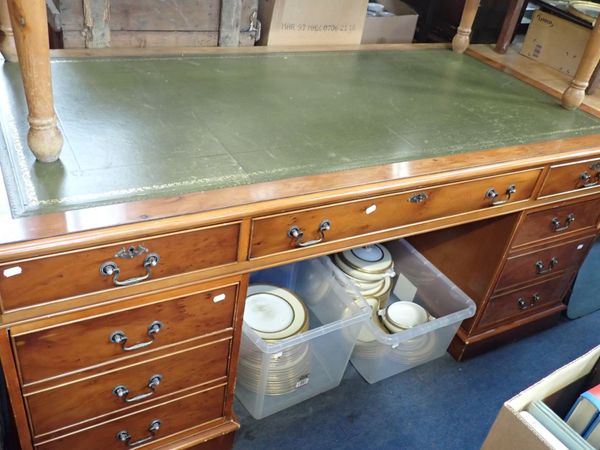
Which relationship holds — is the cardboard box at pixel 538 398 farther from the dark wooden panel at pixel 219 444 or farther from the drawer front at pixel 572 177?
the dark wooden panel at pixel 219 444

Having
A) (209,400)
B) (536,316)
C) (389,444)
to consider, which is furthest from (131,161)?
(536,316)

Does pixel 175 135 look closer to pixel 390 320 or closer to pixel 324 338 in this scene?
pixel 324 338

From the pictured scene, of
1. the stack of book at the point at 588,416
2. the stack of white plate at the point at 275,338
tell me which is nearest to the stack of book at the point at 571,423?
the stack of book at the point at 588,416

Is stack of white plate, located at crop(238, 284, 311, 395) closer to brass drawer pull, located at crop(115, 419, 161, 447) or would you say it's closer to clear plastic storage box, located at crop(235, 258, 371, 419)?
clear plastic storage box, located at crop(235, 258, 371, 419)

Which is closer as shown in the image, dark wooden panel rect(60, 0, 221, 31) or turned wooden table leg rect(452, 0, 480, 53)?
dark wooden panel rect(60, 0, 221, 31)

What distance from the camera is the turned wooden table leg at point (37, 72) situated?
31.5 inches

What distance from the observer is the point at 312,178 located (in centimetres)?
107

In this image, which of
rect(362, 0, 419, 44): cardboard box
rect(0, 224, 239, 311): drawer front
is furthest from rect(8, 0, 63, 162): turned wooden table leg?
rect(362, 0, 419, 44): cardboard box

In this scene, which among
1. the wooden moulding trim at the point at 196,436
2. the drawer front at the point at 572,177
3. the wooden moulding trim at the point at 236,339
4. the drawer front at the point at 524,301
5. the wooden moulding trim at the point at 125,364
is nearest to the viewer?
the wooden moulding trim at the point at 125,364

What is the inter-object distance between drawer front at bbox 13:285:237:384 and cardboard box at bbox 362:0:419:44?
108 cm

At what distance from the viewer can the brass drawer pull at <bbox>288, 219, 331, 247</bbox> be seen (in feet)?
3.54

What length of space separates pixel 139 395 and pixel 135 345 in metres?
0.16

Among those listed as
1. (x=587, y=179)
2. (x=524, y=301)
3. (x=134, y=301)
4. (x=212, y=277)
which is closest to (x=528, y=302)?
(x=524, y=301)

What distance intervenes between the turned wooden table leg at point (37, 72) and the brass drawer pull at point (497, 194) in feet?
3.05
